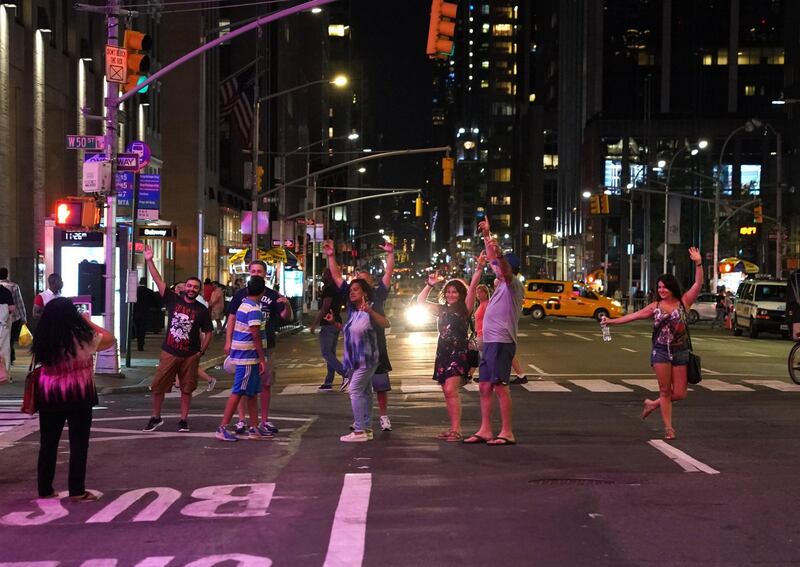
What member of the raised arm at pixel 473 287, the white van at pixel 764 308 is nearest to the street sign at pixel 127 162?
the raised arm at pixel 473 287

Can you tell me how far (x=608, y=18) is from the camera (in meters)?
112

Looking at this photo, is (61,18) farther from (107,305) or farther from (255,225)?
(107,305)

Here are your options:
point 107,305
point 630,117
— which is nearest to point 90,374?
point 107,305

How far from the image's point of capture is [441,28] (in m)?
16.6

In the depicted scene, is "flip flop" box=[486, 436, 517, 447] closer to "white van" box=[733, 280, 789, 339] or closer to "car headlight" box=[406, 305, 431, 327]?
"white van" box=[733, 280, 789, 339]

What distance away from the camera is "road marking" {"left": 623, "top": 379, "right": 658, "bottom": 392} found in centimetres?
1816

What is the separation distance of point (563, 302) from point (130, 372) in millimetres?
34739

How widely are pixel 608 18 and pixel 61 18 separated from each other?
280ft

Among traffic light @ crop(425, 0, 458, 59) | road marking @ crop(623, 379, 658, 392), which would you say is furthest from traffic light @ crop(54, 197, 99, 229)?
road marking @ crop(623, 379, 658, 392)

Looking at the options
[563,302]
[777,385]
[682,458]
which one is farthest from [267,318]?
[563,302]

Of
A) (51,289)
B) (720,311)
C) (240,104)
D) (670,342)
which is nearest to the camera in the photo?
(670,342)

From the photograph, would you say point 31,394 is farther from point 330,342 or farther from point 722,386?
point 722,386

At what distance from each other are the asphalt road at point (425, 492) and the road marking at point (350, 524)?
22 millimetres

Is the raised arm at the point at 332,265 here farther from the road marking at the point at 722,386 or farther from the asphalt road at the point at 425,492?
the road marking at the point at 722,386
